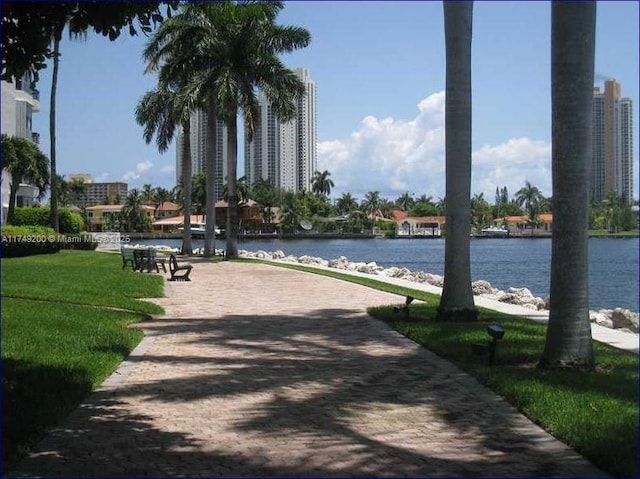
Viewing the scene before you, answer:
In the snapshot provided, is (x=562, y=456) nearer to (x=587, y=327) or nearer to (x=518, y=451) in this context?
(x=518, y=451)

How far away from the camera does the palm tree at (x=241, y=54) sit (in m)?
33.4

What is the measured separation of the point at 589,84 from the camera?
8438 millimetres

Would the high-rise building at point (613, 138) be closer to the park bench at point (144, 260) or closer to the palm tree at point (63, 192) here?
the park bench at point (144, 260)

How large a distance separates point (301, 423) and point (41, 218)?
3769cm

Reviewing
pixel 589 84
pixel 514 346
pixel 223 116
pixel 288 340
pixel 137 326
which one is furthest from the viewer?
pixel 223 116

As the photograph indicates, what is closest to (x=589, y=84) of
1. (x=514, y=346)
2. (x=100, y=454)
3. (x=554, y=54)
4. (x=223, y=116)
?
(x=554, y=54)

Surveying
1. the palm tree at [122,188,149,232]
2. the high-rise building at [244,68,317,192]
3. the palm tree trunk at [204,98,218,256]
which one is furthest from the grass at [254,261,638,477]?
the palm tree at [122,188,149,232]

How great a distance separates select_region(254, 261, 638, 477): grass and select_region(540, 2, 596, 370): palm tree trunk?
17.8 inches

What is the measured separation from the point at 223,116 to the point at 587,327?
27995 mm

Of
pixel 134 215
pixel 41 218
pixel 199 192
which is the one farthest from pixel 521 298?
pixel 134 215

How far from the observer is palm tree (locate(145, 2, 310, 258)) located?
110 feet

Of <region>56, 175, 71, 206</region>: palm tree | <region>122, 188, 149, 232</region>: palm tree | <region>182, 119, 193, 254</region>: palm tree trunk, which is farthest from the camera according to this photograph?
<region>122, 188, 149, 232</region>: palm tree

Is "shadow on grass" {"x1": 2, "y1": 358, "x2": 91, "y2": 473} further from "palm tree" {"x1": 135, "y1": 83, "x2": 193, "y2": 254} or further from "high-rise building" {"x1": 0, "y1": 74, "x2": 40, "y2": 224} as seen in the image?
"high-rise building" {"x1": 0, "y1": 74, "x2": 40, "y2": 224}

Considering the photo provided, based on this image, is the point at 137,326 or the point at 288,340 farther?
the point at 137,326
